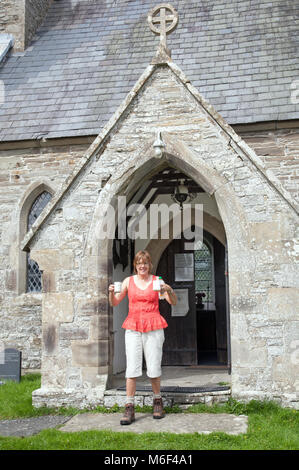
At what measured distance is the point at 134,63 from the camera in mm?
10406

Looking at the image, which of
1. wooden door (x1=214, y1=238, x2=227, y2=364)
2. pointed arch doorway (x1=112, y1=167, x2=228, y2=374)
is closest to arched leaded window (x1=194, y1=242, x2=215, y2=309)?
pointed arch doorway (x1=112, y1=167, x2=228, y2=374)

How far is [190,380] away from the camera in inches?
256

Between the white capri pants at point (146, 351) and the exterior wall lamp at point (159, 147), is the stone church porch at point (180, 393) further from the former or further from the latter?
the exterior wall lamp at point (159, 147)

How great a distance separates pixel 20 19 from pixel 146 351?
9960mm

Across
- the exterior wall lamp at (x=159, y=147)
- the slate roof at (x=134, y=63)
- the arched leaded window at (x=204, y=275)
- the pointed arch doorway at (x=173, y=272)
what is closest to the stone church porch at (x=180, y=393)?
the pointed arch doorway at (x=173, y=272)

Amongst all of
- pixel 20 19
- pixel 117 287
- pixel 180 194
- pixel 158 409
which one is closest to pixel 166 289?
pixel 117 287

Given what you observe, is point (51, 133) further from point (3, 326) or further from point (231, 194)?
point (231, 194)

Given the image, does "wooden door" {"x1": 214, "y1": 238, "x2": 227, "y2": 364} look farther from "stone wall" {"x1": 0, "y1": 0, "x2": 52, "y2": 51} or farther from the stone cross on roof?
"stone wall" {"x1": 0, "y1": 0, "x2": 52, "y2": 51}

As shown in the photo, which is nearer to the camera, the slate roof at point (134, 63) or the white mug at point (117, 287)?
the white mug at point (117, 287)

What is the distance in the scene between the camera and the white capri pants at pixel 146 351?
4797mm

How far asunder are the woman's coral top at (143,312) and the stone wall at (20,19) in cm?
902

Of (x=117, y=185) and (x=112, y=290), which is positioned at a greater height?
(x=117, y=185)

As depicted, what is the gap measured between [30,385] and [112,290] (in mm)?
2992
